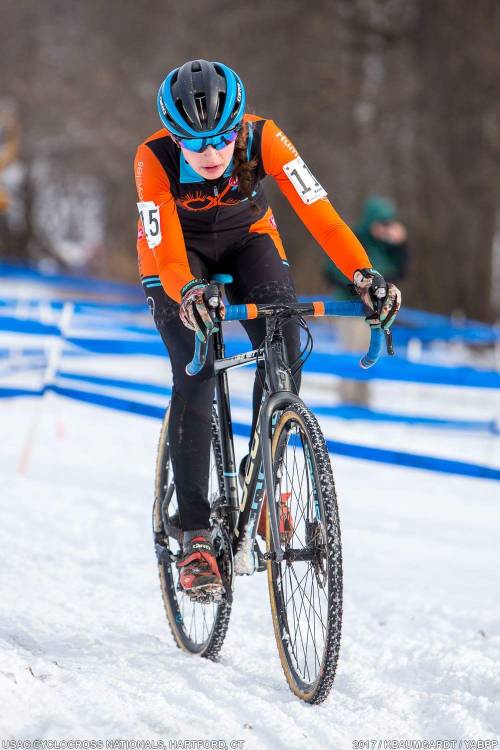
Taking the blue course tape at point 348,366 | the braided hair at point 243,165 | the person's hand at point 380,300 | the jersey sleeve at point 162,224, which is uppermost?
the braided hair at point 243,165

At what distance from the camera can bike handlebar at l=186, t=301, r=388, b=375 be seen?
331cm

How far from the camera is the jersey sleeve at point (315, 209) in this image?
361 centimetres

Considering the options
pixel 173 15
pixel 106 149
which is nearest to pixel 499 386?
pixel 173 15

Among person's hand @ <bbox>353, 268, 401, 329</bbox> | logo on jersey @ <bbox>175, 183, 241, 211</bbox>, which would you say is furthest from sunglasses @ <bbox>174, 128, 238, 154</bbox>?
person's hand @ <bbox>353, 268, 401, 329</bbox>

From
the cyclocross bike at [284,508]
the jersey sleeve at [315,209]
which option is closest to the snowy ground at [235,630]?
the cyclocross bike at [284,508]

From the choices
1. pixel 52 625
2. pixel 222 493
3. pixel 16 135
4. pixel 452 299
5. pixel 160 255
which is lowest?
pixel 52 625

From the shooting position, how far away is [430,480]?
796cm

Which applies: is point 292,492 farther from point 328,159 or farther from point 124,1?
point 124,1

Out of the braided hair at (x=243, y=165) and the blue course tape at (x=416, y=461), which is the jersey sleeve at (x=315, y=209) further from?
the blue course tape at (x=416, y=461)

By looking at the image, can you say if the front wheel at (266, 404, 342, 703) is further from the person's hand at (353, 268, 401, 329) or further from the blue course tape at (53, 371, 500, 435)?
the blue course tape at (53, 371, 500, 435)

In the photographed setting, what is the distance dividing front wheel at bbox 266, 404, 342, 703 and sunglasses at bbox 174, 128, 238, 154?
1043mm

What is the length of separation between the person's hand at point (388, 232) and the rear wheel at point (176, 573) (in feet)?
20.0

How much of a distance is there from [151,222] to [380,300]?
3.21ft

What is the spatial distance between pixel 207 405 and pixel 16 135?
75.8ft
